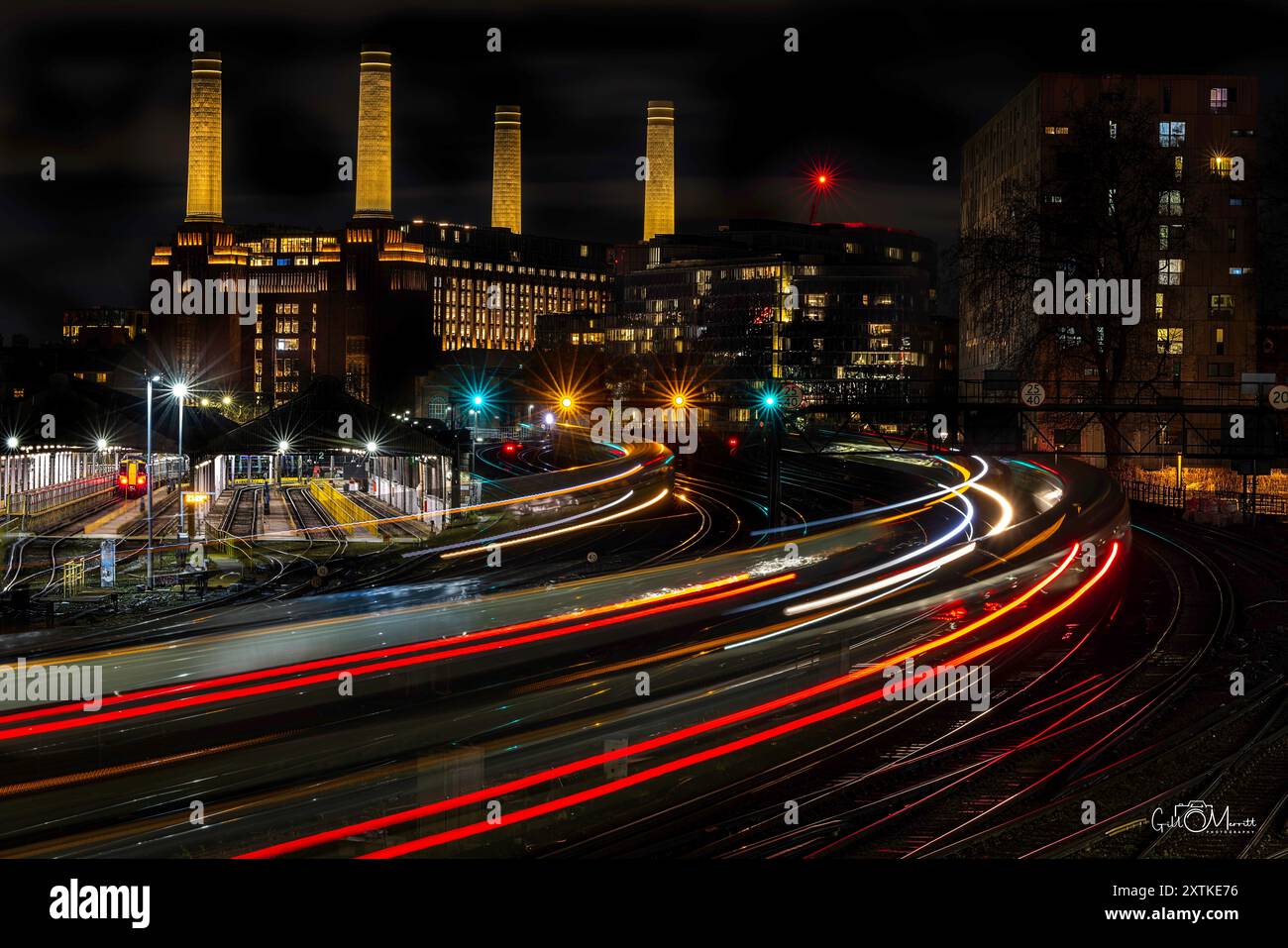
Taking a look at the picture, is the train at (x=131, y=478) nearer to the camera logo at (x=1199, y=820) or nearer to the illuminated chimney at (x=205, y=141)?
the camera logo at (x=1199, y=820)

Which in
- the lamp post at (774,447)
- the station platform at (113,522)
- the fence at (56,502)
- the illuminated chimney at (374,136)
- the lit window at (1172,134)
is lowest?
the station platform at (113,522)

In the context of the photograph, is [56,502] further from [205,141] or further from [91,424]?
[205,141]

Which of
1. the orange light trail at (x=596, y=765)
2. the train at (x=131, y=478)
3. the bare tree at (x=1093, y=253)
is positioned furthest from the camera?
the train at (x=131, y=478)

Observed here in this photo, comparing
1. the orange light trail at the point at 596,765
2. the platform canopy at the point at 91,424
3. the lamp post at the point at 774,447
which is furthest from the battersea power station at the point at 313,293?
the orange light trail at the point at 596,765

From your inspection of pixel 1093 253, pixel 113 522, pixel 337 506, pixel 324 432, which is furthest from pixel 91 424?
pixel 1093 253
